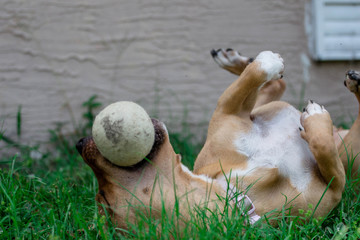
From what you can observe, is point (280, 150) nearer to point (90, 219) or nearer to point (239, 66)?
point (239, 66)

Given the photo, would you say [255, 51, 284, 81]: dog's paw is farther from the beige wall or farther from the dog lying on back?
the beige wall

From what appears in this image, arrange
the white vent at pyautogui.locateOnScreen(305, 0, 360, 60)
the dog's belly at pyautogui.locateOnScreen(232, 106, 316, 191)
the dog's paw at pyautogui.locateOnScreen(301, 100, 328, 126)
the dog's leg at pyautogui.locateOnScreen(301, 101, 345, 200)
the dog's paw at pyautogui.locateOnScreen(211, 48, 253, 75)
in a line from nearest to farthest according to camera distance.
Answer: the dog's leg at pyautogui.locateOnScreen(301, 101, 345, 200) → the dog's belly at pyautogui.locateOnScreen(232, 106, 316, 191) → the dog's paw at pyautogui.locateOnScreen(301, 100, 328, 126) → the dog's paw at pyautogui.locateOnScreen(211, 48, 253, 75) → the white vent at pyautogui.locateOnScreen(305, 0, 360, 60)

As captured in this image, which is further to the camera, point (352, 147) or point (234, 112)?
point (352, 147)

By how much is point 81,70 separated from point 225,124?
2.05 m

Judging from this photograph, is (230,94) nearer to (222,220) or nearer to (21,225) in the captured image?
(222,220)

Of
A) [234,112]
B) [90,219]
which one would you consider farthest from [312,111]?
[90,219]

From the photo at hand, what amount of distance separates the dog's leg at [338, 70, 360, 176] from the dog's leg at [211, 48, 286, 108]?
22.4 inches

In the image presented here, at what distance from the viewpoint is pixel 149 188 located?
1.86 m

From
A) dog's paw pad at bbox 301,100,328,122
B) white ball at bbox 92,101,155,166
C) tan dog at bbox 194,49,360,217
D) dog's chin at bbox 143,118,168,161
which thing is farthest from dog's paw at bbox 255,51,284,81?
white ball at bbox 92,101,155,166

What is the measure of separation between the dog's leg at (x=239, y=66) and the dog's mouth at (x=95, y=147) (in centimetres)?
106

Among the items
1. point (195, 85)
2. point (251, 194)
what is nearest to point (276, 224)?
point (251, 194)

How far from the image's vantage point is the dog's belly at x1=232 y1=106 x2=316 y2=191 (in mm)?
2141

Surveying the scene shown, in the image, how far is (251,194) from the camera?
2035 millimetres

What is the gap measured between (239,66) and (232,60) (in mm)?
61
